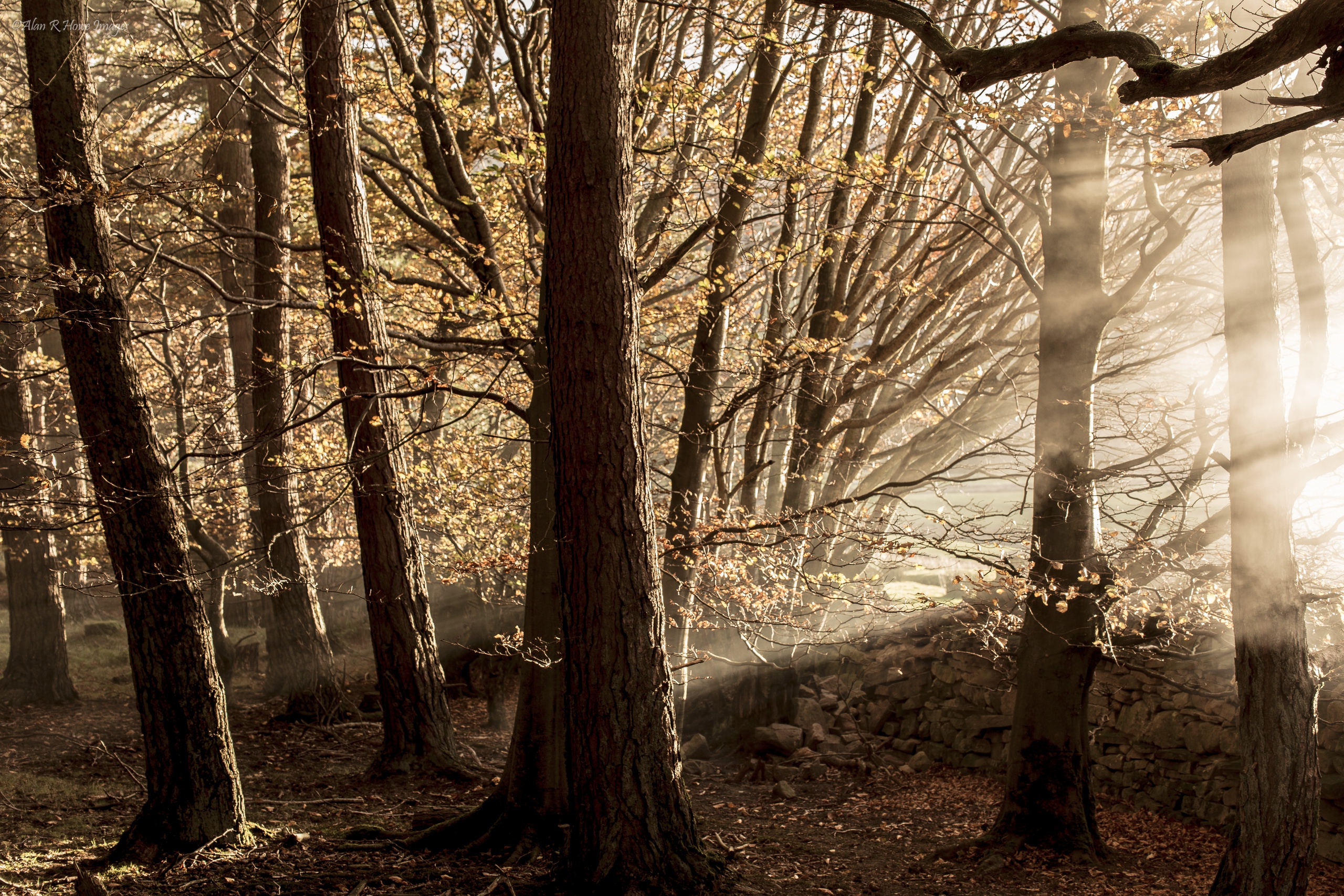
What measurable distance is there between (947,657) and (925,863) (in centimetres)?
389

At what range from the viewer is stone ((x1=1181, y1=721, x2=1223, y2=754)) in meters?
7.40

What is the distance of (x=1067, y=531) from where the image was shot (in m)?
6.19

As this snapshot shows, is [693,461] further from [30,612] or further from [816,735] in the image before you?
[30,612]

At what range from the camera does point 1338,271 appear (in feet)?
32.7

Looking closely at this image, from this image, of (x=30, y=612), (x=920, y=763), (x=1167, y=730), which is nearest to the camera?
(x=1167, y=730)

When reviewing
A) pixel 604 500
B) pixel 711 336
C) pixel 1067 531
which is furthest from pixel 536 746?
pixel 1067 531

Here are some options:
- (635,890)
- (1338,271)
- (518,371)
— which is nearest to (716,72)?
(518,371)

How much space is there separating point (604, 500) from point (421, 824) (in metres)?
3.27

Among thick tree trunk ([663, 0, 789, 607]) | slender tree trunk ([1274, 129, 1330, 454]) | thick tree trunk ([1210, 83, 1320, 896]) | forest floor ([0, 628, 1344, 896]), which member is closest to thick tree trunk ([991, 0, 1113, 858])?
forest floor ([0, 628, 1344, 896])

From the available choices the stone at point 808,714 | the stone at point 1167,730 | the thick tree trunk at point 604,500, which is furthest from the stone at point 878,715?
the thick tree trunk at point 604,500

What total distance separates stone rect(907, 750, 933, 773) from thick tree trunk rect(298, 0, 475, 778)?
202 inches

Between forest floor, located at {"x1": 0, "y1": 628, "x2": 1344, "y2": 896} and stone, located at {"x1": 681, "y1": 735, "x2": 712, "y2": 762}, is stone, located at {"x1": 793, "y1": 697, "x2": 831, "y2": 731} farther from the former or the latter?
stone, located at {"x1": 681, "y1": 735, "x2": 712, "y2": 762}

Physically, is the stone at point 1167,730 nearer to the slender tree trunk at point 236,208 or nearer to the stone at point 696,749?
the stone at point 696,749

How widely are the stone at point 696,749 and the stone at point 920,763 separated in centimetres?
241
